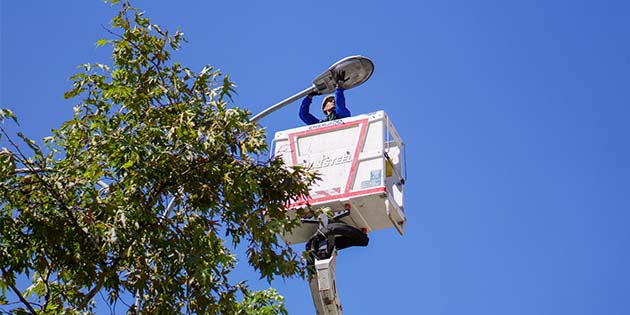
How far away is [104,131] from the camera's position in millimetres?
12852

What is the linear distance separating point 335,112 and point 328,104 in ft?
1.68

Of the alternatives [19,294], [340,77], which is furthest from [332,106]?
[19,294]

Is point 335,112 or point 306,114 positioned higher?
point 306,114

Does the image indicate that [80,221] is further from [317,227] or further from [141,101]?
[317,227]

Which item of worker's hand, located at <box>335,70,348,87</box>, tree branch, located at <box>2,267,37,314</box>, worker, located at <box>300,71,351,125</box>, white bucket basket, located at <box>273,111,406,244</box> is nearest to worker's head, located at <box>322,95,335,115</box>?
worker, located at <box>300,71,351,125</box>

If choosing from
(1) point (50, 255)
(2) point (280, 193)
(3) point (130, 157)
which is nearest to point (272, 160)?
(2) point (280, 193)

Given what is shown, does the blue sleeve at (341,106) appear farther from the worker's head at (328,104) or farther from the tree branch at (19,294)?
the tree branch at (19,294)

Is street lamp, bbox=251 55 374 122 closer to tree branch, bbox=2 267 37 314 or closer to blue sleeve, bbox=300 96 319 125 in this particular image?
blue sleeve, bbox=300 96 319 125

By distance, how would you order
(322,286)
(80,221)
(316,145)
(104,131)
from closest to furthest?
(80,221) → (104,131) → (322,286) → (316,145)

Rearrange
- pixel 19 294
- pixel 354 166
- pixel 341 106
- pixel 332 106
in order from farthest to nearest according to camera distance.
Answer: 1. pixel 332 106
2. pixel 341 106
3. pixel 354 166
4. pixel 19 294

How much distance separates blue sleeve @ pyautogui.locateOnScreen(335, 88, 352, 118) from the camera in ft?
51.3

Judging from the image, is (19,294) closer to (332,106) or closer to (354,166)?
(354,166)

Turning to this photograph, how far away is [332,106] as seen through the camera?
1639cm

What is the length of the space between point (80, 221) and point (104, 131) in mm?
1222
